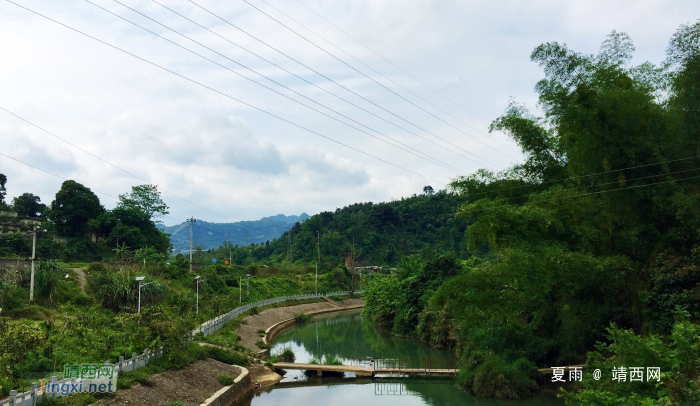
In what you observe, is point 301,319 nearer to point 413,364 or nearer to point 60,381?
point 413,364

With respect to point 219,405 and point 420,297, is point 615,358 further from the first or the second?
point 420,297

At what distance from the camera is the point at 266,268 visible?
228 ft

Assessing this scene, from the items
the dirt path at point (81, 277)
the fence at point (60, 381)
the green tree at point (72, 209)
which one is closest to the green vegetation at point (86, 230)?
the green tree at point (72, 209)

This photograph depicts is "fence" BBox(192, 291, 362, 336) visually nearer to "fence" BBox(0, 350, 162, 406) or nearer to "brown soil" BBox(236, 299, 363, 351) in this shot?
"brown soil" BBox(236, 299, 363, 351)

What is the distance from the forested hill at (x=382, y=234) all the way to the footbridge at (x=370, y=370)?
51.5m

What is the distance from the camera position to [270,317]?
43.0 metres

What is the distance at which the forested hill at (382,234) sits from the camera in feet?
262

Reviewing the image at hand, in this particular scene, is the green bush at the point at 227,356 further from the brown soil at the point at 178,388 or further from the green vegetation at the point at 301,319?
the green vegetation at the point at 301,319

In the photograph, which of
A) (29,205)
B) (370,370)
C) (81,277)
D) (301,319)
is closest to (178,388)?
(370,370)

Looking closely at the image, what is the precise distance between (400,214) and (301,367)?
6560 centimetres

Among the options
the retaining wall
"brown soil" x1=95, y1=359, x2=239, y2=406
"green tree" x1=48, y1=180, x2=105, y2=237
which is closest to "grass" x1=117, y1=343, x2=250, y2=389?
"brown soil" x1=95, y1=359, x2=239, y2=406

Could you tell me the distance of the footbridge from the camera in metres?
21.9

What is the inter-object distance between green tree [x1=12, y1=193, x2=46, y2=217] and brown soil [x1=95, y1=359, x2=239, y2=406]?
38.3 meters

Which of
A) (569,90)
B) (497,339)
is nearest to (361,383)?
(497,339)
